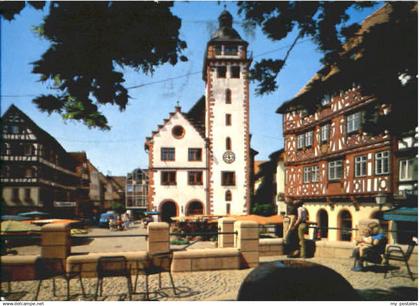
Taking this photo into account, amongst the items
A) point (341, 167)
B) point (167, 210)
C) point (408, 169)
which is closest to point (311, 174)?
point (341, 167)

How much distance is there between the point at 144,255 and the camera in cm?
786

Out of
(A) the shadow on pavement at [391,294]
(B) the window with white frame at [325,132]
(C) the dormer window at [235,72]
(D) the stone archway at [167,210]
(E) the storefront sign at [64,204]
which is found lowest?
(D) the stone archway at [167,210]

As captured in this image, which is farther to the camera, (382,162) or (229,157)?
(229,157)

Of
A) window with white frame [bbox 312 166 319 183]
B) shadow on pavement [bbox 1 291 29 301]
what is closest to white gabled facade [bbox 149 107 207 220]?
window with white frame [bbox 312 166 319 183]

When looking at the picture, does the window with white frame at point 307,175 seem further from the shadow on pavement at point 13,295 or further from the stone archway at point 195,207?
the stone archway at point 195,207

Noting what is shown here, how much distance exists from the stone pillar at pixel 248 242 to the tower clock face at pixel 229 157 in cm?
1849

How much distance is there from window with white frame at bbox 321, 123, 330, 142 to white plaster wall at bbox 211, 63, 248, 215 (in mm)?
14409

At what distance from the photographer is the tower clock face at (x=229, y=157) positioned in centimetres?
2714

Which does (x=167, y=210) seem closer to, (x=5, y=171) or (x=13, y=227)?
(x=13, y=227)

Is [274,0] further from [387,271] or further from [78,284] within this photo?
[78,284]

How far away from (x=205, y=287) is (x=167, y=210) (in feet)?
70.2

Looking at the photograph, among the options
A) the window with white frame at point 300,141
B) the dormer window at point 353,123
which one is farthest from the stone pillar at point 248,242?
the dormer window at point 353,123

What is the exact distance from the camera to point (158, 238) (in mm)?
8258

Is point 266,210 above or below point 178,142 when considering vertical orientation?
below
